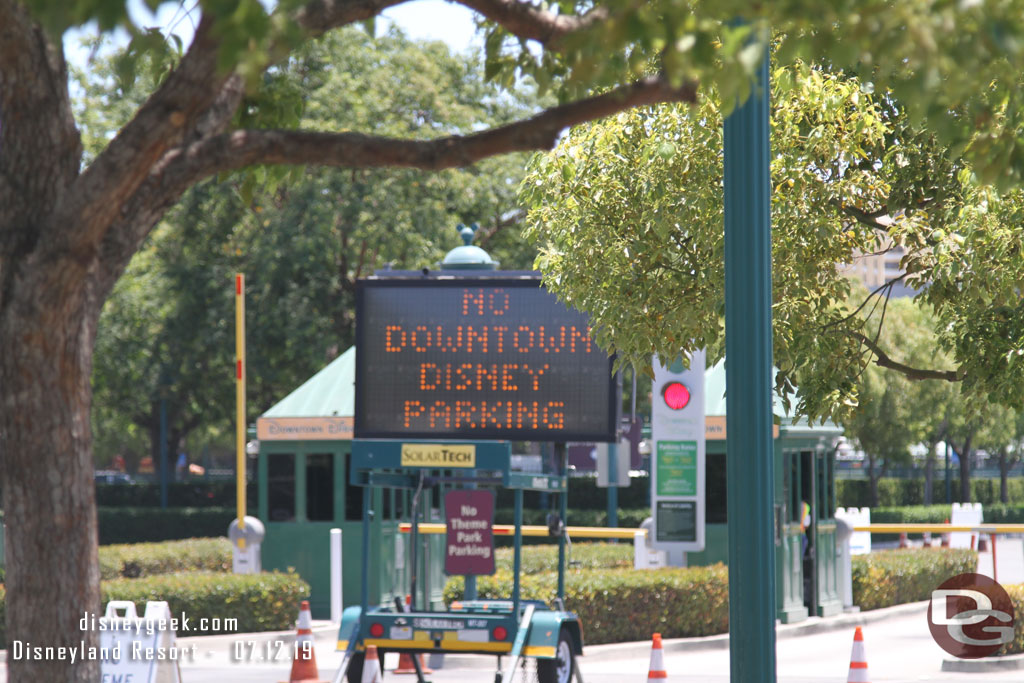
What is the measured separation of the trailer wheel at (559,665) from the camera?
11.2m

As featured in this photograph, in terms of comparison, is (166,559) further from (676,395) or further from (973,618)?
(973,618)

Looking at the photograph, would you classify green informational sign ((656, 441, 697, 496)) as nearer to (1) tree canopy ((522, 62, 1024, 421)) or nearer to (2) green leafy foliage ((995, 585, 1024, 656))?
(2) green leafy foliage ((995, 585, 1024, 656))

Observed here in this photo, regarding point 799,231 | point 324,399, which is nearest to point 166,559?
point 324,399

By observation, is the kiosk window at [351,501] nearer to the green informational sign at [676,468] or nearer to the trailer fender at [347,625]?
the green informational sign at [676,468]

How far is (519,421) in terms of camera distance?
11.7 m

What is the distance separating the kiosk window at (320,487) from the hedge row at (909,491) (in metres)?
30.7

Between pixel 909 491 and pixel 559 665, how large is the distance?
4414cm

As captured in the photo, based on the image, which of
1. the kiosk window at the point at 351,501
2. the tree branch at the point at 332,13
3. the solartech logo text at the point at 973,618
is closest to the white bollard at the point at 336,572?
the kiosk window at the point at 351,501

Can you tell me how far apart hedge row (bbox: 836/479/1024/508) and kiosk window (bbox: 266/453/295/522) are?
1216 inches

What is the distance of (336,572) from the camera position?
1747 centimetres

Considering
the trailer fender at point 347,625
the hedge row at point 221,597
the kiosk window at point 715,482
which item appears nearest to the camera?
the trailer fender at point 347,625

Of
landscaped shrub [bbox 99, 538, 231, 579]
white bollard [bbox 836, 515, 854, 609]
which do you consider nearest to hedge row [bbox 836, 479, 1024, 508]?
white bollard [bbox 836, 515, 854, 609]

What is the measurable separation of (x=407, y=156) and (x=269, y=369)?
84.6 feet

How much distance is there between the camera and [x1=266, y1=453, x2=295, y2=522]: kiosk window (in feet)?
63.1
